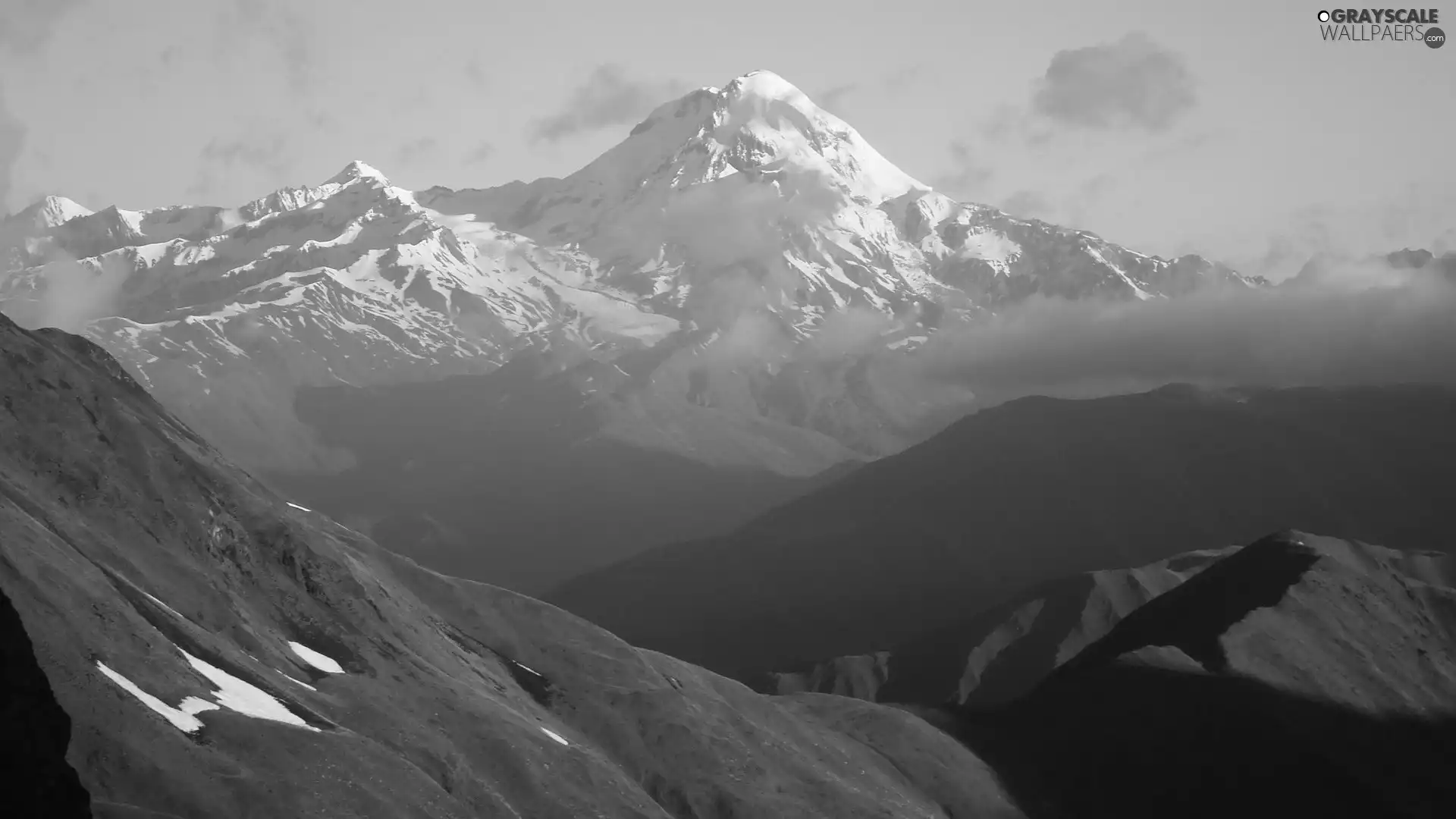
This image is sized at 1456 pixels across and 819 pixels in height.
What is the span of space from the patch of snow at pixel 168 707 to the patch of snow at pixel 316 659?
39.5 metres

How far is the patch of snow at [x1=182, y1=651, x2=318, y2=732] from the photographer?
14725 centimetres

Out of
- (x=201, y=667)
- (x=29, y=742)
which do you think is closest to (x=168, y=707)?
(x=201, y=667)

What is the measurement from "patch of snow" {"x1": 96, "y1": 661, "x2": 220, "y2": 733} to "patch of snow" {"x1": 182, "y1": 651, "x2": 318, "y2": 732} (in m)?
5.41

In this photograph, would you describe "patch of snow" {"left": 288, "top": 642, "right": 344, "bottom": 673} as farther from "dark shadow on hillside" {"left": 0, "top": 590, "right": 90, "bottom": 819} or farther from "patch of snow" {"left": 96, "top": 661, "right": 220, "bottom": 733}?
"dark shadow on hillside" {"left": 0, "top": 590, "right": 90, "bottom": 819}

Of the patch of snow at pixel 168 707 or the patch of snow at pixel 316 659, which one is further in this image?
the patch of snow at pixel 316 659

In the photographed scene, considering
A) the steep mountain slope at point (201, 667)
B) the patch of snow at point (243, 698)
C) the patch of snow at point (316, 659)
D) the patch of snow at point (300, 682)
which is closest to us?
the steep mountain slope at point (201, 667)

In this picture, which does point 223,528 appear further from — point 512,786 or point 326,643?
point 512,786

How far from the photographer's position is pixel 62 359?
19700 centimetres

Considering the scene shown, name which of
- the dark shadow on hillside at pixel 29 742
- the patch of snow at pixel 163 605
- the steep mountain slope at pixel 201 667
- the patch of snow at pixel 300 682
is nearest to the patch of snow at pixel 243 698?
the steep mountain slope at pixel 201 667

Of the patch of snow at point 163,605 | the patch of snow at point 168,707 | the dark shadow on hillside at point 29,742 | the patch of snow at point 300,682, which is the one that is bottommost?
the patch of snow at point 300,682

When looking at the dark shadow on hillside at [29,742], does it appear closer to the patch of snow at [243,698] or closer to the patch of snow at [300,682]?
the patch of snow at [243,698]

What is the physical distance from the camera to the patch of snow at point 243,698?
483ft

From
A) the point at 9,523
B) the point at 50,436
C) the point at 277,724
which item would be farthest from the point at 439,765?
the point at 50,436

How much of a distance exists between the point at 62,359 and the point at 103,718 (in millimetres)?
85010
